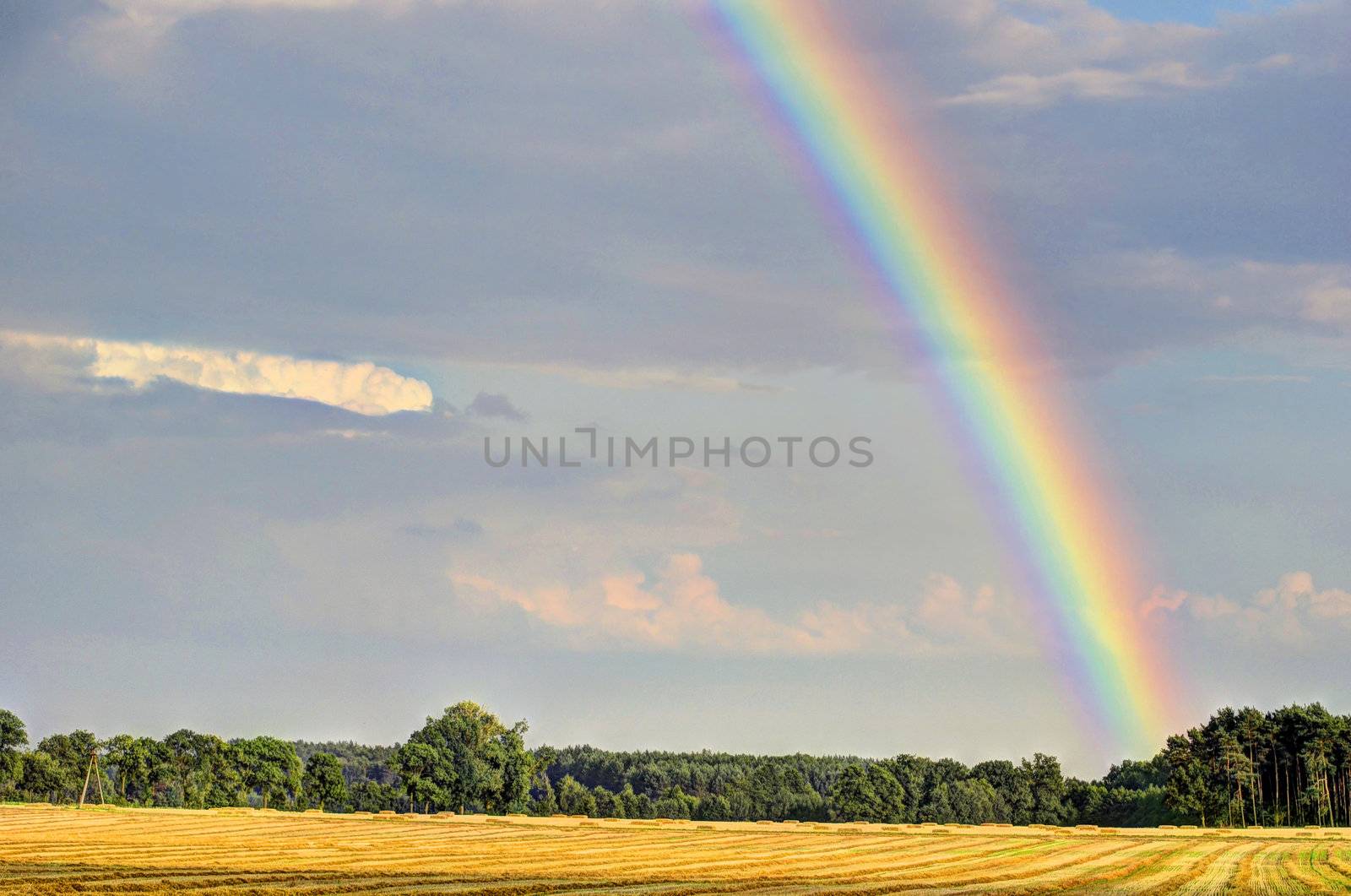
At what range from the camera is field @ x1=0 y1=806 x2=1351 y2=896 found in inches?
2231

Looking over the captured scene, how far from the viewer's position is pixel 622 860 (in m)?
76.7

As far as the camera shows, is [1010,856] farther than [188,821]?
No

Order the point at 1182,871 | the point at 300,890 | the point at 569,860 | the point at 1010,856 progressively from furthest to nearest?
the point at 1010,856 → the point at 569,860 → the point at 1182,871 → the point at 300,890

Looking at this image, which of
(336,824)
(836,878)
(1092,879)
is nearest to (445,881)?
(836,878)

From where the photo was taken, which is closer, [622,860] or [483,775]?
[622,860]

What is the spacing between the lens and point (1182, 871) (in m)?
69.4

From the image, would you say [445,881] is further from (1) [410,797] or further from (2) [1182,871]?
(1) [410,797]

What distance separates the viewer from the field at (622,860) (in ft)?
186

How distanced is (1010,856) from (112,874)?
5069 centimetres

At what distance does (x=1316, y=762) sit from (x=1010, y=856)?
4981 inches

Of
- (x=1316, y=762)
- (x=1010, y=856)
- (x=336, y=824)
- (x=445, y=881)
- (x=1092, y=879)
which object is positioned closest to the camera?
(x=445, y=881)

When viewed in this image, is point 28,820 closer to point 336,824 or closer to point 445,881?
point 336,824

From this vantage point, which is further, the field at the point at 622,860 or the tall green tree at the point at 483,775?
the tall green tree at the point at 483,775

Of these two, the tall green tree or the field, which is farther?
the tall green tree
